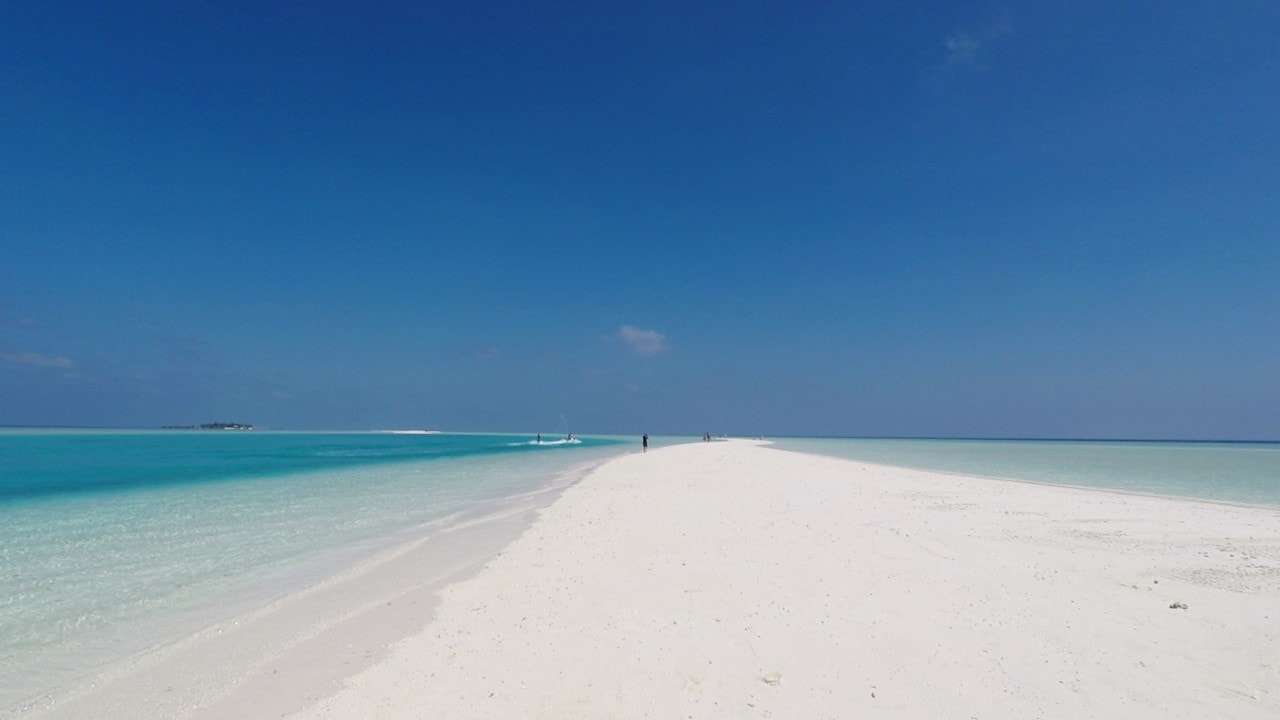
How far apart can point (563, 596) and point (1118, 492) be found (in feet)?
67.1

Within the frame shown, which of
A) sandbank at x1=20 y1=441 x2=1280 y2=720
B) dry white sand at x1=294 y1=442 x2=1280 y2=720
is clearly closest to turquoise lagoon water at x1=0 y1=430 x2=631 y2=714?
sandbank at x1=20 y1=441 x2=1280 y2=720

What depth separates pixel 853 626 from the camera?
6586 mm

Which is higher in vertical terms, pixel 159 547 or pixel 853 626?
pixel 853 626

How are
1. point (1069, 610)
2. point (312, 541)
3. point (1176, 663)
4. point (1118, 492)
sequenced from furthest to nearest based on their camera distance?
point (1118, 492) → point (312, 541) → point (1069, 610) → point (1176, 663)

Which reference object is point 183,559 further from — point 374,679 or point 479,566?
point 374,679

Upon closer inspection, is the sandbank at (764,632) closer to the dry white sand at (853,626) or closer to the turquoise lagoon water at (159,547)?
the dry white sand at (853,626)

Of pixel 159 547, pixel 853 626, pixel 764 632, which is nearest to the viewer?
pixel 764 632

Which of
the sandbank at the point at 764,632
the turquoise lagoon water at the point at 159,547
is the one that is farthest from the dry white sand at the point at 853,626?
the turquoise lagoon water at the point at 159,547

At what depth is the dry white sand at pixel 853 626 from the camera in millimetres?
5055

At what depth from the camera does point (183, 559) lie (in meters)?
11.1

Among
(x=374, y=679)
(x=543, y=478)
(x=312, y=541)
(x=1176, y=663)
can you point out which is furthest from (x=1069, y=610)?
(x=543, y=478)

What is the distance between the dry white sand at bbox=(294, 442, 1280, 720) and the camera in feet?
16.6

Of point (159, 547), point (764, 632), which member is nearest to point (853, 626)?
point (764, 632)

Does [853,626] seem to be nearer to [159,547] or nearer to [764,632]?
[764,632]
